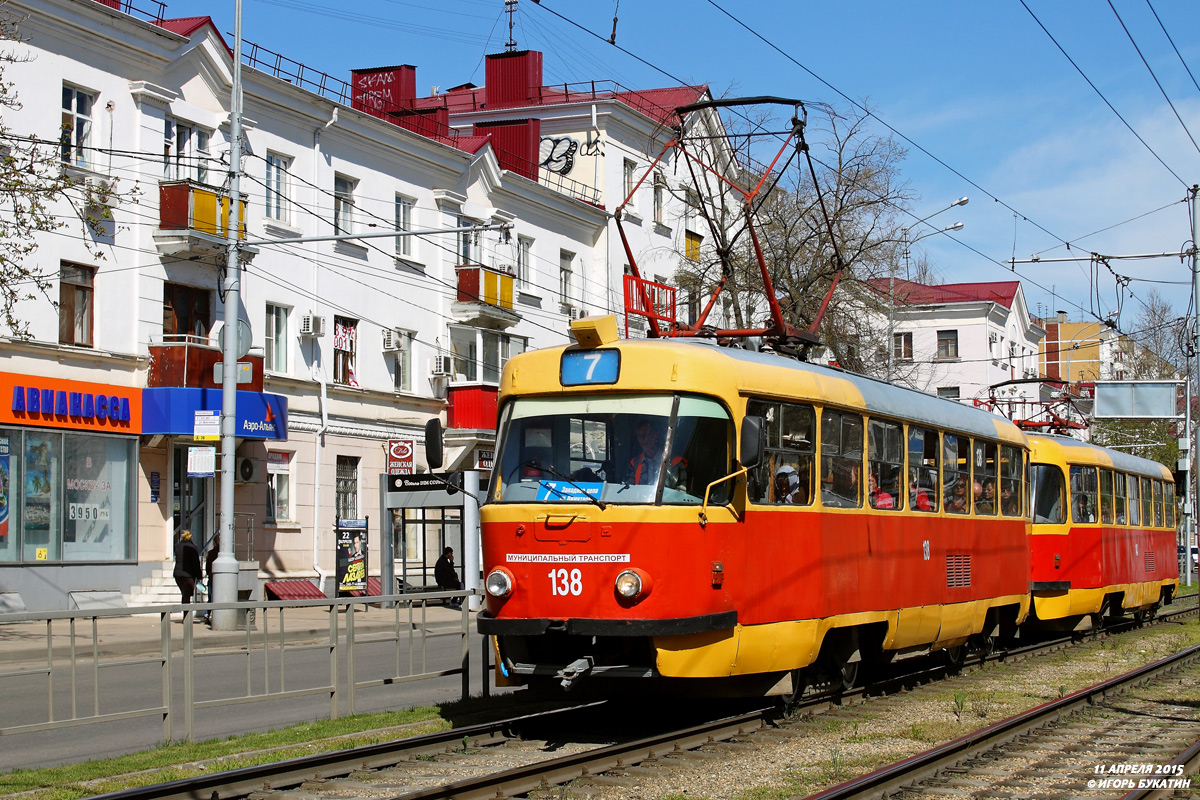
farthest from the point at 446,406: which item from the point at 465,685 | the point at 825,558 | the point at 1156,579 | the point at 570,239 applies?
the point at 825,558

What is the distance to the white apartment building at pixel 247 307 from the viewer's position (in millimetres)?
24953

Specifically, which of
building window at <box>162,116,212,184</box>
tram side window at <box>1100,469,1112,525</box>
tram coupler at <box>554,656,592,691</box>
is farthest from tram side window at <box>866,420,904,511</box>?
building window at <box>162,116,212,184</box>

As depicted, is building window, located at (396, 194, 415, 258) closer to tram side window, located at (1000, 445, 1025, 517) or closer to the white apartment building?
the white apartment building

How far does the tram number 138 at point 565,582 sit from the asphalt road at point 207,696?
2.58 m

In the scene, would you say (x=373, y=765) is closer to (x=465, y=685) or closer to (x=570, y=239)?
(x=465, y=685)

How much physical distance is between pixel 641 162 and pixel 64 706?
1525 inches

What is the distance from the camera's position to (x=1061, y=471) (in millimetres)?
20031

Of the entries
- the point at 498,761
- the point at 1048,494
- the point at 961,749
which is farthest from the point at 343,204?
the point at 961,749

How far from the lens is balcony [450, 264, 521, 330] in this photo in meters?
36.2

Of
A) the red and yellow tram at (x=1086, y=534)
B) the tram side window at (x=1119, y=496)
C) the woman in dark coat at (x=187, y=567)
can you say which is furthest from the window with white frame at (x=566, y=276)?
the tram side window at (x=1119, y=496)

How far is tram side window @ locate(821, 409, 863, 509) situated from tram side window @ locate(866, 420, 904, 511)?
0.23m

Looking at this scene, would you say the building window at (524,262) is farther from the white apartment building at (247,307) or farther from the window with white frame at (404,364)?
the window with white frame at (404,364)

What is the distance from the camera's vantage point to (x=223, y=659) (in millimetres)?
10922

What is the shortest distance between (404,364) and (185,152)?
29.3 ft
